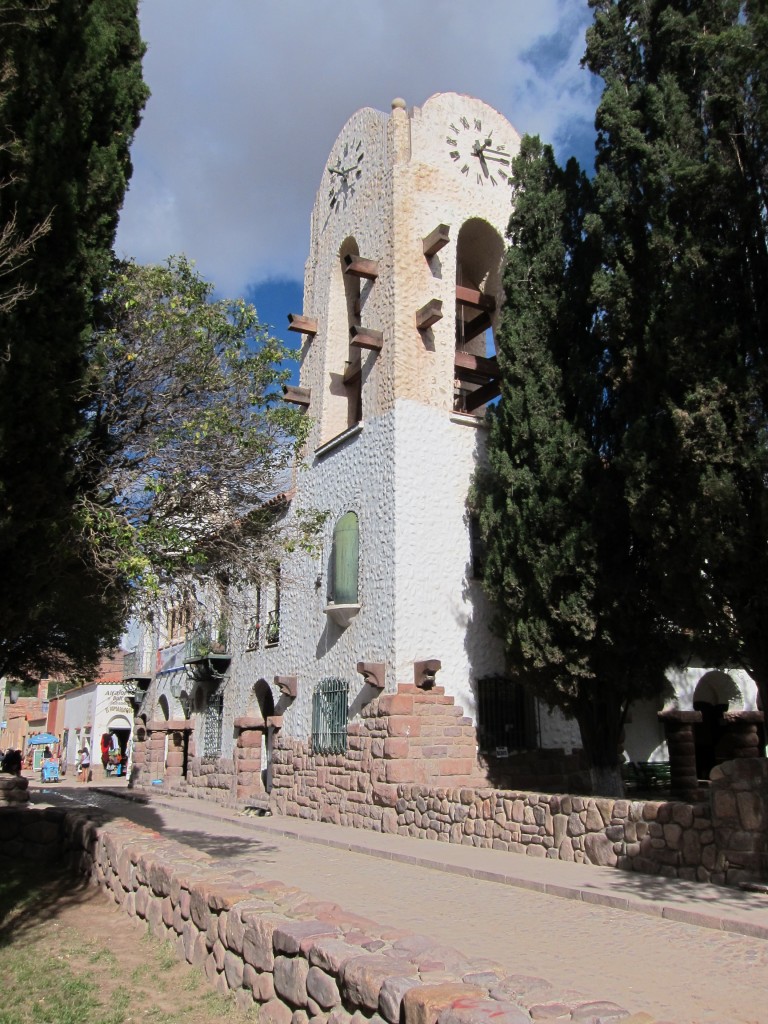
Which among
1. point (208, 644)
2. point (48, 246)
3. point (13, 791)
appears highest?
point (48, 246)

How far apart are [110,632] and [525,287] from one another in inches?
353

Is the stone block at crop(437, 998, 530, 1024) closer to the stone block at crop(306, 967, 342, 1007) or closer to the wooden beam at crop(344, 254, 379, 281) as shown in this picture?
the stone block at crop(306, 967, 342, 1007)

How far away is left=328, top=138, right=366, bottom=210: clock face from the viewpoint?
16.5 metres

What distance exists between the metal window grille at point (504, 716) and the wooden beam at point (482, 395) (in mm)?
5505

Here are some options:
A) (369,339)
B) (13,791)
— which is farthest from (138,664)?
(369,339)

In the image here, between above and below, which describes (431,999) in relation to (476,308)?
below

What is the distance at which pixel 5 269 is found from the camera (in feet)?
20.0

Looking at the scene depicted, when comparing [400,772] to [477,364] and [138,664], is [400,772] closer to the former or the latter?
[477,364]

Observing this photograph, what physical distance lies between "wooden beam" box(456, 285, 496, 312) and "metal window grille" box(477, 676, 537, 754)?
747 cm

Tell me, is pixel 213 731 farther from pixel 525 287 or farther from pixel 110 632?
pixel 525 287

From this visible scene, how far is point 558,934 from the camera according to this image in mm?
6320

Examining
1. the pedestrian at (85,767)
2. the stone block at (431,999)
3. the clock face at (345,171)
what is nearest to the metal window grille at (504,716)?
the stone block at (431,999)

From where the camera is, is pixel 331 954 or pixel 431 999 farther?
pixel 331 954

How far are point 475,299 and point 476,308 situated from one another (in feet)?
2.23
